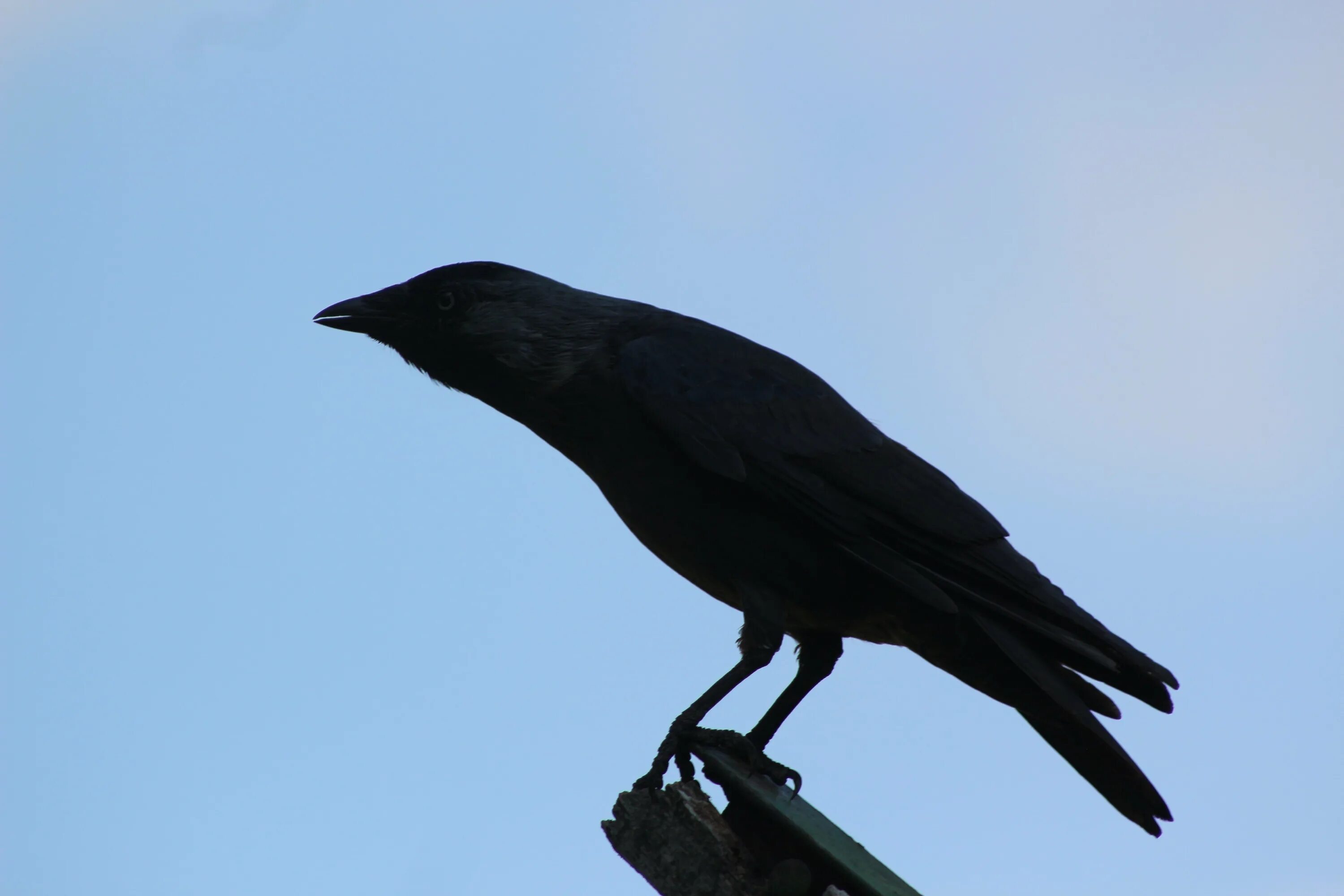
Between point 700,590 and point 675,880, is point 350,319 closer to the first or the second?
point 700,590

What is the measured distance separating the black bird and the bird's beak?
1.71 feet

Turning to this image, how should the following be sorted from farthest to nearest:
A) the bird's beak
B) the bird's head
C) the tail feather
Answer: the bird's beak, the bird's head, the tail feather

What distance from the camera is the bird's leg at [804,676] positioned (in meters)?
4.42

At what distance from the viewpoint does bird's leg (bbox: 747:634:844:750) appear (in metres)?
4.42

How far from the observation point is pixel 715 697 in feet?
13.0

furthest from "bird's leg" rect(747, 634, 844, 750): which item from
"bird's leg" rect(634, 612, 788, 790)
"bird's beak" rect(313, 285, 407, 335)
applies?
"bird's beak" rect(313, 285, 407, 335)

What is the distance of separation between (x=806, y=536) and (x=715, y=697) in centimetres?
63

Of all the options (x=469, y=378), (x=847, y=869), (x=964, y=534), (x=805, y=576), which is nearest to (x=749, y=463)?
(x=805, y=576)

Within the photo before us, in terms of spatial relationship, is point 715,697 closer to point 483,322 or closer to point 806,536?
point 806,536

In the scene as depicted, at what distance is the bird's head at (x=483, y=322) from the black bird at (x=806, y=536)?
0.02 metres

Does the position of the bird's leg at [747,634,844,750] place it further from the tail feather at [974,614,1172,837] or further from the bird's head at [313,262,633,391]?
the bird's head at [313,262,633,391]

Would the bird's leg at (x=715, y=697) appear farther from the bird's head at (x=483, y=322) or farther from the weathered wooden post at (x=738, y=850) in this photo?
the bird's head at (x=483, y=322)

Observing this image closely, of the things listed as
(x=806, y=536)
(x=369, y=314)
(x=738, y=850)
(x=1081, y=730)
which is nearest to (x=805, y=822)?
(x=738, y=850)

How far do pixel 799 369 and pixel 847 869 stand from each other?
85.3 inches
